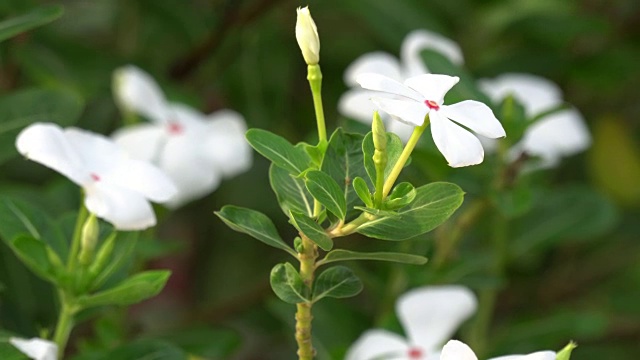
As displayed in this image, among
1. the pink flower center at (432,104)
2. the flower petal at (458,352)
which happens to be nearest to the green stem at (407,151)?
the pink flower center at (432,104)

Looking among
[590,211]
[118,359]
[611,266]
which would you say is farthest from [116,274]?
[611,266]

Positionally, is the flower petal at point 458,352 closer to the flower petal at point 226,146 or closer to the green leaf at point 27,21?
the green leaf at point 27,21

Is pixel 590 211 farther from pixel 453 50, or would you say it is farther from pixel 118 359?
pixel 118 359

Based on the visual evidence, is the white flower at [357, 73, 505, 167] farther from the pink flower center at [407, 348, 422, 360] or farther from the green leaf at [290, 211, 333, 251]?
the pink flower center at [407, 348, 422, 360]

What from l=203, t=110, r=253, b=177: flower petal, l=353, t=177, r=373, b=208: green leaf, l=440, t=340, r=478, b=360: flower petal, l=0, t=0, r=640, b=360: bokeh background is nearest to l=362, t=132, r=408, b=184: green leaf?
l=353, t=177, r=373, b=208: green leaf

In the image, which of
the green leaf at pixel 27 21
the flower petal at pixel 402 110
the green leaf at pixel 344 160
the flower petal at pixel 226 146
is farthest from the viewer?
the flower petal at pixel 226 146

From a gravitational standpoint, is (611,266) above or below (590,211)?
above
